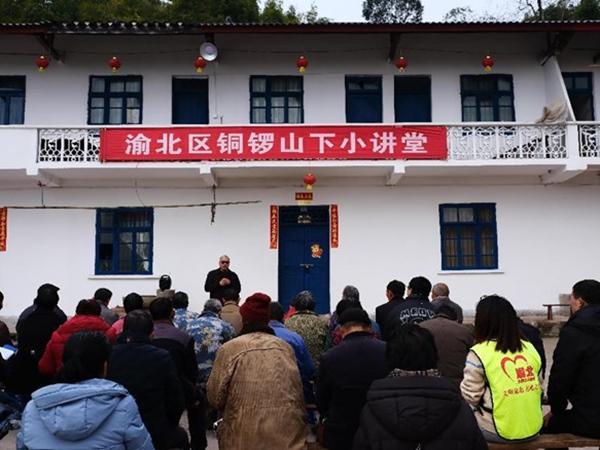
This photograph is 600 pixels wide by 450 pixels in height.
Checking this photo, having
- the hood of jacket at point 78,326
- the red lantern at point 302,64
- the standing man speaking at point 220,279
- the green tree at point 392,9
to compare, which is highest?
the green tree at point 392,9

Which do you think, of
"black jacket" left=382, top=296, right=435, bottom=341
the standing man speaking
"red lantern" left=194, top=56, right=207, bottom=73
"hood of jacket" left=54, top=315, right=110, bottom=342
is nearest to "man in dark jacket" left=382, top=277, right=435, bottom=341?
"black jacket" left=382, top=296, right=435, bottom=341

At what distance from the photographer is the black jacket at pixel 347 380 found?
3.66 metres

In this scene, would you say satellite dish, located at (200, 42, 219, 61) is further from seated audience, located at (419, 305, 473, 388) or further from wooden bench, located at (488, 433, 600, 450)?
wooden bench, located at (488, 433, 600, 450)

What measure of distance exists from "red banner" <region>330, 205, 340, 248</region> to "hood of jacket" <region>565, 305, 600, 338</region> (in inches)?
344

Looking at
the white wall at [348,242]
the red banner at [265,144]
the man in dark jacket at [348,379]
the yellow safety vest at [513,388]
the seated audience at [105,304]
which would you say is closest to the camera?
the yellow safety vest at [513,388]

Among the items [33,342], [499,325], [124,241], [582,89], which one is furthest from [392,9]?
[499,325]

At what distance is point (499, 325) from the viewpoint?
11.6 feet

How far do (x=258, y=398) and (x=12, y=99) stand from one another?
39.3 ft

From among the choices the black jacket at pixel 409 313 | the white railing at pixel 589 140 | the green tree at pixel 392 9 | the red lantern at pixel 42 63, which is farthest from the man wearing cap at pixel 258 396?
the green tree at pixel 392 9

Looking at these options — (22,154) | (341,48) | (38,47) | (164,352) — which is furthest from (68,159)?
(164,352)

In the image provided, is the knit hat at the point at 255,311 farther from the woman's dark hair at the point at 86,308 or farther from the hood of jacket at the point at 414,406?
the woman's dark hair at the point at 86,308

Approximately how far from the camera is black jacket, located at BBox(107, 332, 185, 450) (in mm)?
3689

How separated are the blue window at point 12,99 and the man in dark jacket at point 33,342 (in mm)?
8712

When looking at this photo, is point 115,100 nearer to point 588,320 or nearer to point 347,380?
point 347,380
